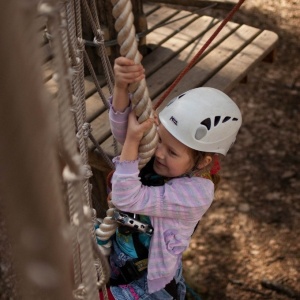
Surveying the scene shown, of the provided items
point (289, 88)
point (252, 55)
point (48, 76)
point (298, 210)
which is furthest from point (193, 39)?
point (289, 88)

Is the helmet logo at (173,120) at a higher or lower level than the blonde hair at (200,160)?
higher

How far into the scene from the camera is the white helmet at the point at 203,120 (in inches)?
48.2

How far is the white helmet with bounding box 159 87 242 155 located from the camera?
1.22 meters

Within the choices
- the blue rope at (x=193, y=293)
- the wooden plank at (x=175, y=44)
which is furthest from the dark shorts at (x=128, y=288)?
the wooden plank at (x=175, y=44)

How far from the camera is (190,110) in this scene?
1.24 metres

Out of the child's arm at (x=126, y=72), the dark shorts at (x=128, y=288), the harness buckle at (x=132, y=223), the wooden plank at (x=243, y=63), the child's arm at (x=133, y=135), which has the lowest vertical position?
the wooden plank at (x=243, y=63)

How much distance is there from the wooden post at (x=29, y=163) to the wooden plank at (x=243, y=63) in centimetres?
156

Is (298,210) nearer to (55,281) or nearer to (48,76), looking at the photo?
(48,76)

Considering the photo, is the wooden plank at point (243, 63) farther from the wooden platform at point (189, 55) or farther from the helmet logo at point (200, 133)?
the helmet logo at point (200, 133)

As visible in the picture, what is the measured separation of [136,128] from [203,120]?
0.22 meters

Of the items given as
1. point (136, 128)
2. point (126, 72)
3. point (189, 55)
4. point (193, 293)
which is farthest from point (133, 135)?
point (189, 55)

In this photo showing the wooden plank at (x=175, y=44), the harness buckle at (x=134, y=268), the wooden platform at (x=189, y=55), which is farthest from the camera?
the wooden plank at (x=175, y=44)

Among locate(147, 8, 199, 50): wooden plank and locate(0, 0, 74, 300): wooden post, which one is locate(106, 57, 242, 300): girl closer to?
locate(0, 0, 74, 300): wooden post

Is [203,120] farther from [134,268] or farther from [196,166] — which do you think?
[134,268]
